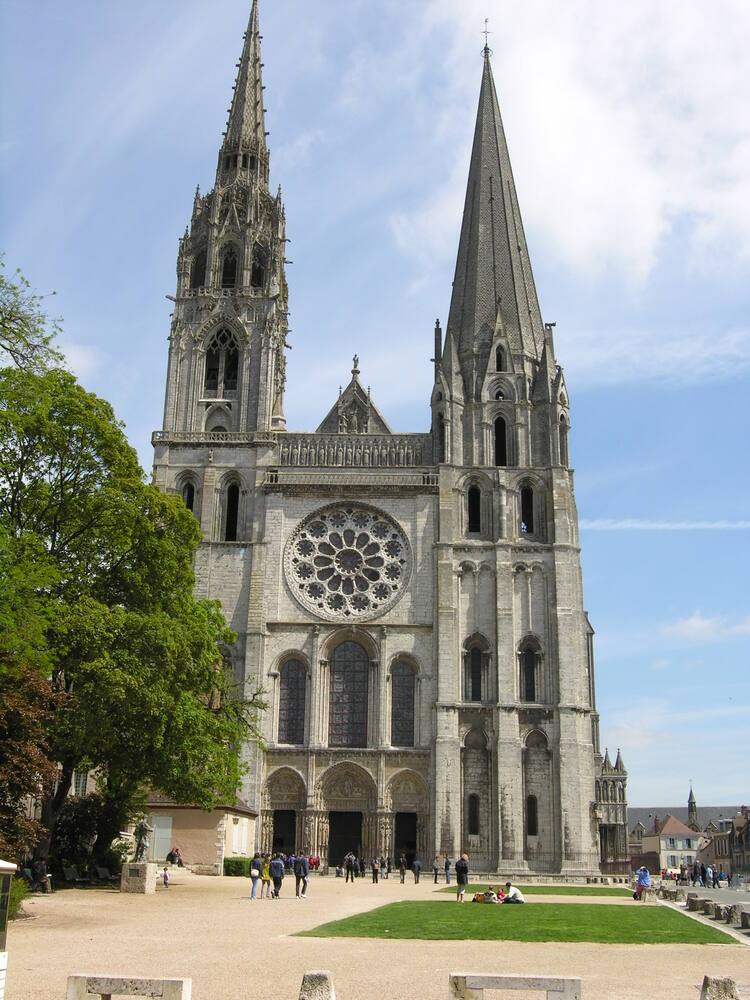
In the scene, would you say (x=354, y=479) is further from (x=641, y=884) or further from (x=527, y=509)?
(x=641, y=884)

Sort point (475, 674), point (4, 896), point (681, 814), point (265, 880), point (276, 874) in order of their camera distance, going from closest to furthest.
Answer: point (4, 896), point (276, 874), point (265, 880), point (475, 674), point (681, 814)

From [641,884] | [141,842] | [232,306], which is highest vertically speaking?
[232,306]

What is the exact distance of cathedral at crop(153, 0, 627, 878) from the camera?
4388cm

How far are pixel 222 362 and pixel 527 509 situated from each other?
1611 centimetres

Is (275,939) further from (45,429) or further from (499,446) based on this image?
(499,446)

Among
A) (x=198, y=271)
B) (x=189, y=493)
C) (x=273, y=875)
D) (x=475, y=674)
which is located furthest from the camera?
(x=198, y=271)

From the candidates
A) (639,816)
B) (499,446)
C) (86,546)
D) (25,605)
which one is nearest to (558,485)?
(499,446)

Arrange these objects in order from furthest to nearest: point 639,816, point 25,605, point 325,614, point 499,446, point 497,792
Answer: point 639,816, point 499,446, point 325,614, point 497,792, point 25,605

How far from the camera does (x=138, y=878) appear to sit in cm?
2667

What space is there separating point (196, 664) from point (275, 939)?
12.8m

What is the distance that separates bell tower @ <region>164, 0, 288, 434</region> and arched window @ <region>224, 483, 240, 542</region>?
2882mm

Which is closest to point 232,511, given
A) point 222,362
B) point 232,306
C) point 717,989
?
point 222,362

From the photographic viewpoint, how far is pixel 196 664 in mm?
29125

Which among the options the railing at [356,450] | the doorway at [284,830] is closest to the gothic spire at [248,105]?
the railing at [356,450]
